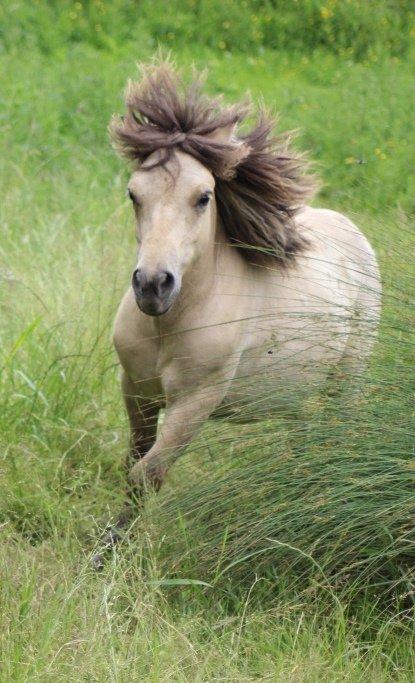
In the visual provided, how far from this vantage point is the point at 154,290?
3.86 m

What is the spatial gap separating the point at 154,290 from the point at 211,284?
0.61 m

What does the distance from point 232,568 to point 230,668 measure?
596 millimetres

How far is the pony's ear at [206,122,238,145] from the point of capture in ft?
14.3

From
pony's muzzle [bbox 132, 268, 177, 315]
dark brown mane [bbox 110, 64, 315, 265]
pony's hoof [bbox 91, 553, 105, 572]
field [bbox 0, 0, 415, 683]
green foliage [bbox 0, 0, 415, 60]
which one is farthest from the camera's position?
green foliage [bbox 0, 0, 415, 60]

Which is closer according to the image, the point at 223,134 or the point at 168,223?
the point at 168,223

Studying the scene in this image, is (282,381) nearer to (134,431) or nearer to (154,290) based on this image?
(154,290)

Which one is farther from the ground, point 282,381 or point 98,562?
point 282,381

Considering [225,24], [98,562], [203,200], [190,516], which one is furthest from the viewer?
[225,24]

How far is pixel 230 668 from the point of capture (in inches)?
129

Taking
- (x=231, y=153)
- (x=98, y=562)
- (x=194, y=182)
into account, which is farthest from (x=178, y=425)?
(x=231, y=153)

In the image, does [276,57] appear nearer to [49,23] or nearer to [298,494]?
[49,23]

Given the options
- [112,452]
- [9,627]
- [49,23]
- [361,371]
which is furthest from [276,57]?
[9,627]

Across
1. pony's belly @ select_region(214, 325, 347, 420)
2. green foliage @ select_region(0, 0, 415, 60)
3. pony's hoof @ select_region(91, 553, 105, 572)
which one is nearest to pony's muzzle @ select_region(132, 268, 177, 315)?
pony's belly @ select_region(214, 325, 347, 420)

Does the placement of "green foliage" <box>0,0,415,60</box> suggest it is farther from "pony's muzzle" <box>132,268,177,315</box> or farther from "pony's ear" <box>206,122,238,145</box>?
"pony's muzzle" <box>132,268,177,315</box>
